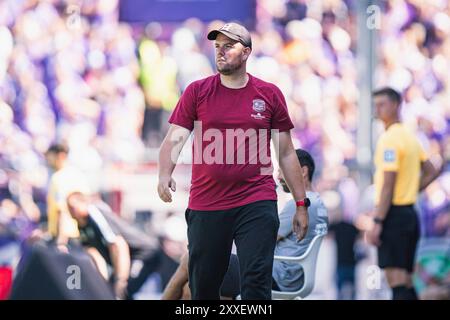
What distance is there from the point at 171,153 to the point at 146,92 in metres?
4.25

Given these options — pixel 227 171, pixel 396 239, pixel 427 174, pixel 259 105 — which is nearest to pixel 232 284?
pixel 227 171

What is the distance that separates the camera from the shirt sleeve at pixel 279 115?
6.34 m

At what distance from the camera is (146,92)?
1041cm

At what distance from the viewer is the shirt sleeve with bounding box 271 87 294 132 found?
6340 millimetres

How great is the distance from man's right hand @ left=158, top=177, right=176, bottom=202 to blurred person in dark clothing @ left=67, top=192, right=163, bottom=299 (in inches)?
128

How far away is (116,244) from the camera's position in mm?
9336

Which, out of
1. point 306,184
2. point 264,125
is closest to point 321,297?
point 306,184

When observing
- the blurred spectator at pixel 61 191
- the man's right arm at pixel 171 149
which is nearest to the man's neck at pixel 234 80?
the man's right arm at pixel 171 149

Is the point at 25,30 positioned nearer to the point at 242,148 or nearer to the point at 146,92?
the point at 146,92

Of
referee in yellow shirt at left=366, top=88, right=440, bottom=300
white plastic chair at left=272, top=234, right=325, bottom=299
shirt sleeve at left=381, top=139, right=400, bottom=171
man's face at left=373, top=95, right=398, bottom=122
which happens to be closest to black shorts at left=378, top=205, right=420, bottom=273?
referee in yellow shirt at left=366, top=88, right=440, bottom=300

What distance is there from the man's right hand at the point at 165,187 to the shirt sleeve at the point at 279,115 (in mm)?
626

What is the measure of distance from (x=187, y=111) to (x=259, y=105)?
356 mm
